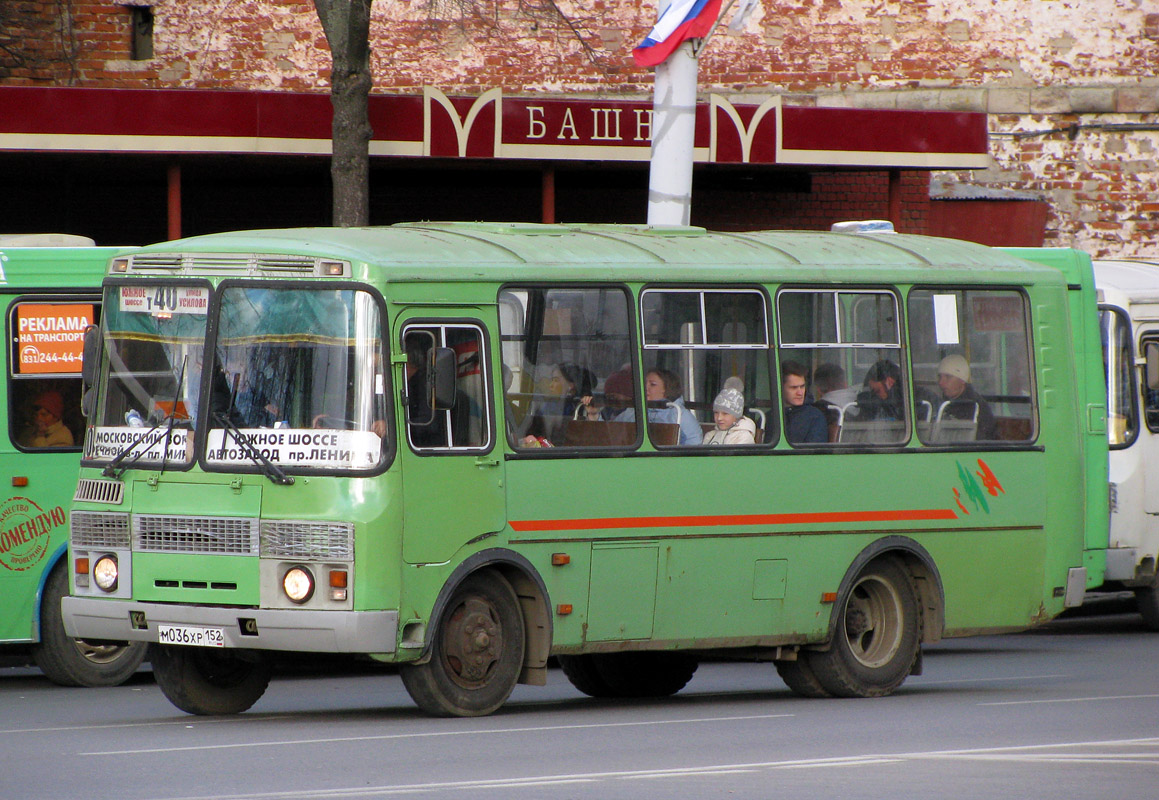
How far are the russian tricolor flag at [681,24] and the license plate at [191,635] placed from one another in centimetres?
712

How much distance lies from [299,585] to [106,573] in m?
1.22

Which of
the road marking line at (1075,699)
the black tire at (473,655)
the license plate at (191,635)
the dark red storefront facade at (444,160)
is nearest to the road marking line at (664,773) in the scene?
the road marking line at (1075,699)

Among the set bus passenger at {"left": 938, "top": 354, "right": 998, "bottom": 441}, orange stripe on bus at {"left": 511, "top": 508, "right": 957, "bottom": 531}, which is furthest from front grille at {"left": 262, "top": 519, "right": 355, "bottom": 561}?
bus passenger at {"left": 938, "top": 354, "right": 998, "bottom": 441}

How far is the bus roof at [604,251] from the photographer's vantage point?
10008mm

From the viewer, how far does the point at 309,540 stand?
9.52m

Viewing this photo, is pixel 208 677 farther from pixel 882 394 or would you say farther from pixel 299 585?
pixel 882 394

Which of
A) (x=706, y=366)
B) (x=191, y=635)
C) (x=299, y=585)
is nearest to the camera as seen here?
(x=299, y=585)

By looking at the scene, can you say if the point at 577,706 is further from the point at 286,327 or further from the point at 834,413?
the point at 286,327

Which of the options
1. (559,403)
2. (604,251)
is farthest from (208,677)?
(604,251)

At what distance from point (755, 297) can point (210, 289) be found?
3125mm

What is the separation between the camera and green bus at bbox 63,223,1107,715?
9.66 meters

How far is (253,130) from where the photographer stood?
1948cm

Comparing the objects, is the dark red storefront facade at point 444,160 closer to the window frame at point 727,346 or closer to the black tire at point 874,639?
the window frame at point 727,346

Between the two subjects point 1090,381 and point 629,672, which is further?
point 1090,381
